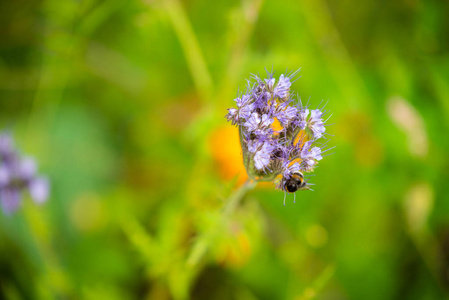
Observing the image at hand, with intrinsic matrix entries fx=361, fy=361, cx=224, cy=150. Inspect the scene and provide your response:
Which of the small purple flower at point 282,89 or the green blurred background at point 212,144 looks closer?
the small purple flower at point 282,89

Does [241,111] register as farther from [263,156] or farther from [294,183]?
[294,183]

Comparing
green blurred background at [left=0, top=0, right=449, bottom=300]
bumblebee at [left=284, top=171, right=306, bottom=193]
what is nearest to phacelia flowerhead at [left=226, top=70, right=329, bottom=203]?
bumblebee at [left=284, top=171, right=306, bottom=193]

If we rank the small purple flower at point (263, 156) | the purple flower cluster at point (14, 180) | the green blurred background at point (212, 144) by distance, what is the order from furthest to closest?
1. the green blurred background at point (212, 144)
2. the purple flower cluster at point (14, 180)
3. the small purple flower at point (263, 156)

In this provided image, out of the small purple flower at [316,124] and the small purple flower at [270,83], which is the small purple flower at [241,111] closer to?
the small purple flower at [270,83]

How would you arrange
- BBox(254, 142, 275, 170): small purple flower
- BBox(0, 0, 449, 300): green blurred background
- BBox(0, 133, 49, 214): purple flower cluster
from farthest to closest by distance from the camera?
BBox(0, 0, 449, 300): green blurred background → BBox(0, 133, 49, 214): purple flower cluster → BBox(254, 142, 275, 170): small purple flower

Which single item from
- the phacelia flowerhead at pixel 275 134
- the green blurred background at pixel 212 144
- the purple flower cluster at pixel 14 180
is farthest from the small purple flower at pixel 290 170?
the purple flower cluster at pixel 14 180

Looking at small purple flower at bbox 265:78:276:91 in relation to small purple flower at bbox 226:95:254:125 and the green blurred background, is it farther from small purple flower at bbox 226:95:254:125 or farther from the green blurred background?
the green blurred background
